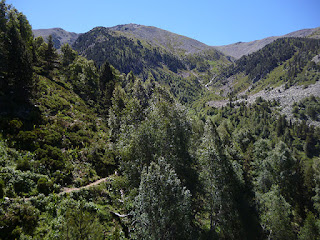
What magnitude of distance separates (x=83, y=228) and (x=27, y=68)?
102 feet

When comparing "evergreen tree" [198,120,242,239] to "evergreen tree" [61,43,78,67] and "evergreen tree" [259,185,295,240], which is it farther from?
"evergreen tree" [61,43,78,67]

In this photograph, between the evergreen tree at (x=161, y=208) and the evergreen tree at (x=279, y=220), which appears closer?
the evergreen tree at (x=161, y=208)

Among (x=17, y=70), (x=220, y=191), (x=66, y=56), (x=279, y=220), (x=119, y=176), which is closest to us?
(x=220, y=191)

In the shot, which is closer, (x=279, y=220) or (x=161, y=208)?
(x=161, y=208)

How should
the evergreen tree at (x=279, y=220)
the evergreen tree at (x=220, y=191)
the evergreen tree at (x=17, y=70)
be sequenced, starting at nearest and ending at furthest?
1. the evergreen tree at (x=220, y=191)
2. the evergreen tree at (x=17, y=70)
3. the evergreen tree at (x=279, y=220)

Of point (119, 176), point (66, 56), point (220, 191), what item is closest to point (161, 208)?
point (119, 176)

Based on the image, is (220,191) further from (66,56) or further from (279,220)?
(66,56)

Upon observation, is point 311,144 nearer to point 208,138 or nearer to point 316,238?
point 316,238

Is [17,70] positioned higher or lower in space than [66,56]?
lower

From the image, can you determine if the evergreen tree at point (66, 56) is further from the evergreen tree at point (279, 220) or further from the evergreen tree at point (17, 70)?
the evergreen tree at point (279, 220)

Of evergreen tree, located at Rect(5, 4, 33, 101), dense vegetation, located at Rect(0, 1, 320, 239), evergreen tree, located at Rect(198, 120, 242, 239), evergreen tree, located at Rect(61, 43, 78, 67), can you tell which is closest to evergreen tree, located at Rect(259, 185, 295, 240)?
dense vegetation, located at Rect(0, 1, 320, 239)

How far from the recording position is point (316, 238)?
3456cm

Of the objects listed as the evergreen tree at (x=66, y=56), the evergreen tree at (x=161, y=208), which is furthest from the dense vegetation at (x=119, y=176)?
the evergreen tree at (x=66, y=56)

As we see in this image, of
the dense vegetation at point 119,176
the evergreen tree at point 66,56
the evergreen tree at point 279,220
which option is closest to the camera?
the dense vegetation at point 119,176
